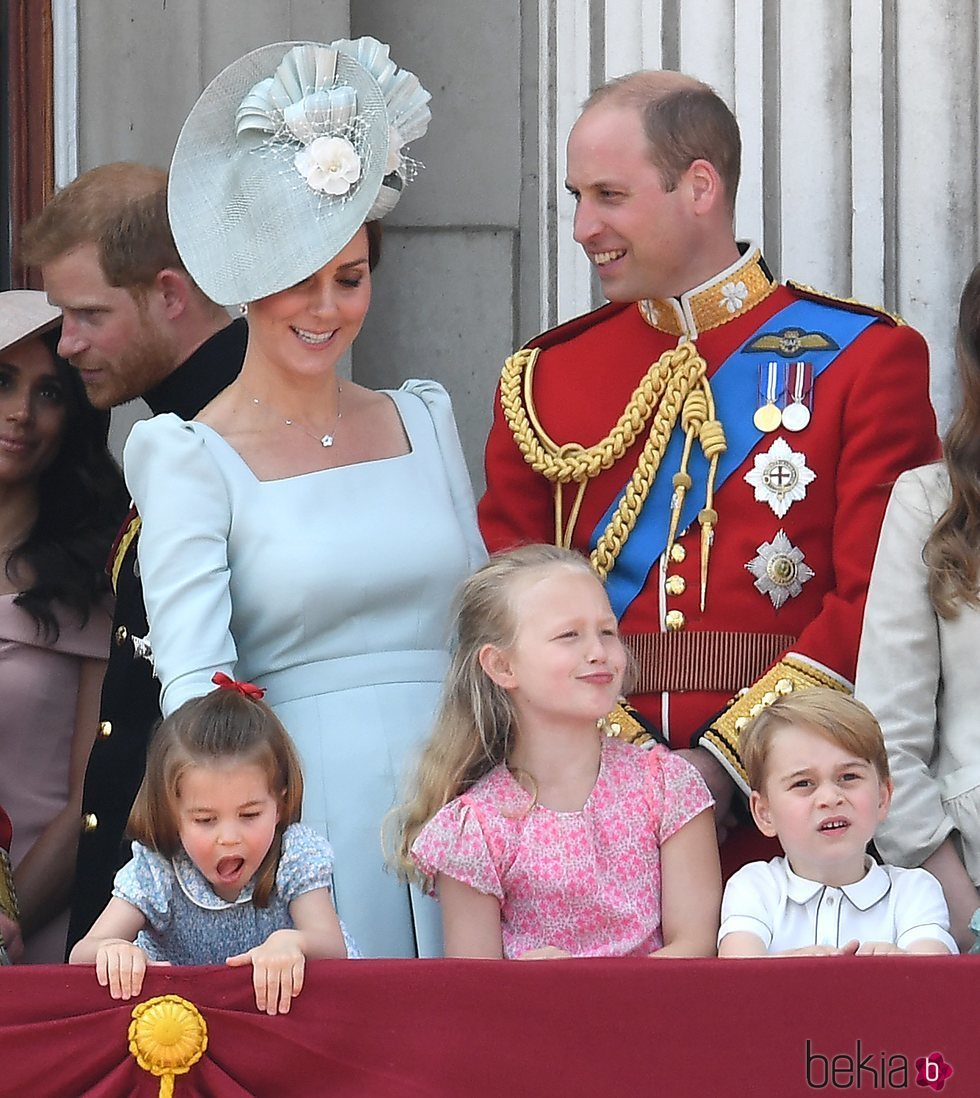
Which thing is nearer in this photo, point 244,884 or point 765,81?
point 244,884

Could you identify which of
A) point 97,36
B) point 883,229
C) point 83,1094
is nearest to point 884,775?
point 83,1094

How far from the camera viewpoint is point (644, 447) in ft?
12.0

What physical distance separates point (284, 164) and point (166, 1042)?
1304 mm

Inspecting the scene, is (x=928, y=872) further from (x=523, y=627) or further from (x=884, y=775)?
(x=523, y=627)

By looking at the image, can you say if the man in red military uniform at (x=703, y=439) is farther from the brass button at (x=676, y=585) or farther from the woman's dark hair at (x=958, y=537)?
the woman's dark hair at (x=958, y=537)

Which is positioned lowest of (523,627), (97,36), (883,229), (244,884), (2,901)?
(2,901)

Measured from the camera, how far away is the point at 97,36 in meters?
Answer: 4.65

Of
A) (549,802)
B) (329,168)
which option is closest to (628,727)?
(549,802)

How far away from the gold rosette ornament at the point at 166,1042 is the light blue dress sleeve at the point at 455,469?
0.97 metres

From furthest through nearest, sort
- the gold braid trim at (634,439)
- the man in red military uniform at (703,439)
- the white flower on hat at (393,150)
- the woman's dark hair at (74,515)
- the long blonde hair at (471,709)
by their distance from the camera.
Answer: the woman's dark hair at (74,515) → the gold braid trim at (634,439) → the man in red military uniform at (703,439) → the white flower on hat at (393,150) → the long blonde hair at (471,709)

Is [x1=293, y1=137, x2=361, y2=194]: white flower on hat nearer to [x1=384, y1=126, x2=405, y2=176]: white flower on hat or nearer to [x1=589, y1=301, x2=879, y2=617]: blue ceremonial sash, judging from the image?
[x1=384, y1=126, x2=405, y2=176]: white flower on hat

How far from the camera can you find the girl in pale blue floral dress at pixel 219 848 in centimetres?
293

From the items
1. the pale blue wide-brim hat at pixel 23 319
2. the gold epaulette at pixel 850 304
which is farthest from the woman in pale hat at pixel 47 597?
the gold epaulette at pixel 850 304

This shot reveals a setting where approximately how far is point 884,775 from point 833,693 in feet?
0.40
